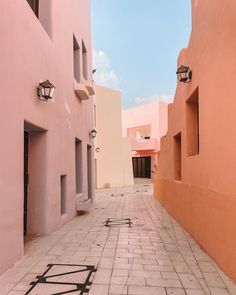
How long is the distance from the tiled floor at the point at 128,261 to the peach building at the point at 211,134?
0.31m

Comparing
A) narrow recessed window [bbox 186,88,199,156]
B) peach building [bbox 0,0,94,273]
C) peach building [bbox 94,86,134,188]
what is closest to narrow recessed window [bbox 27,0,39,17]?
peach building [bbox 0,0,94,273]

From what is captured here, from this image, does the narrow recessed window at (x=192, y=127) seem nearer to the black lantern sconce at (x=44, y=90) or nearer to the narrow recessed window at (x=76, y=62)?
the black lantern sconce at (x=44, y=90)

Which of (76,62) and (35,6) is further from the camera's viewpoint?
(76,62)

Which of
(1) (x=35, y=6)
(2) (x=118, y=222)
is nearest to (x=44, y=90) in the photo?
(1) (x=35, y=6)

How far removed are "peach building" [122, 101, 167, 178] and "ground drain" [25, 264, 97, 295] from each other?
20.6 meters

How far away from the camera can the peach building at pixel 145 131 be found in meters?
25.6

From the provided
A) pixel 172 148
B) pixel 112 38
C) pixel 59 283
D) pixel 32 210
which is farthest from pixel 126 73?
pixel 59 283

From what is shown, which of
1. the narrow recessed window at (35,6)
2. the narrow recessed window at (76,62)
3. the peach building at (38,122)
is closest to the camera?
the peach building at (38,122)

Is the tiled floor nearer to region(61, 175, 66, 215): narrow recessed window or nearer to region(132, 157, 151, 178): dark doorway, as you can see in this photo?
region(61, 175, 66, 215): narrow recessed window

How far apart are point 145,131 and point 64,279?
25.7 meters

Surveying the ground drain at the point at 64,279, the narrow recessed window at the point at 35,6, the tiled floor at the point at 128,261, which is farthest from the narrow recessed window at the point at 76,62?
the ground drain at the point at 64,279

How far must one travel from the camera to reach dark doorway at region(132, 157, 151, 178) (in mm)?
27953

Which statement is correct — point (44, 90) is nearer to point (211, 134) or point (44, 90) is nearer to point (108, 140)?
point (211, 134)

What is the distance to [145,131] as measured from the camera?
2886 cm
